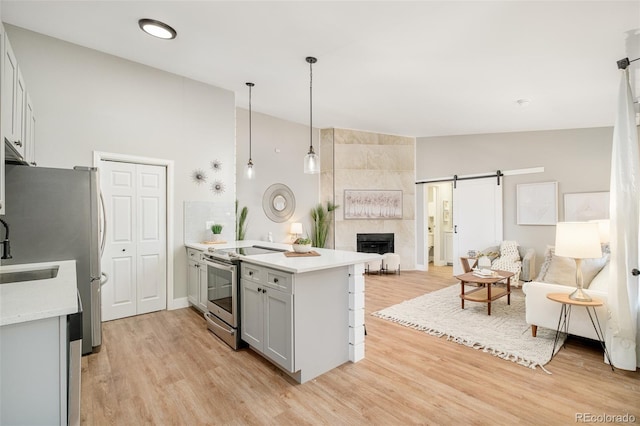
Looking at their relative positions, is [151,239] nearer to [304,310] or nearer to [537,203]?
[304,310]

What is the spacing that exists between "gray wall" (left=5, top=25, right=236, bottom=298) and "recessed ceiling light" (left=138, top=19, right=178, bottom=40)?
97 centimetres

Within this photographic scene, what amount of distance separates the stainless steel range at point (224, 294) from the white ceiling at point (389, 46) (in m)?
2.25

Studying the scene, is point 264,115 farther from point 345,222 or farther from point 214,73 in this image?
point 345,222

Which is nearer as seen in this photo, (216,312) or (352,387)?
(352,387)

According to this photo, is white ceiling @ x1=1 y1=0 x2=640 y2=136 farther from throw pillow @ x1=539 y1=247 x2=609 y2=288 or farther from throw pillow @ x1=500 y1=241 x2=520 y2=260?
throw pillow @ x1=500 y1=241 x2=520 y2=260

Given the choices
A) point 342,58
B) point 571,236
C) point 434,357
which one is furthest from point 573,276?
point 342,58

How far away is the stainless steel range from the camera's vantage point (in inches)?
109

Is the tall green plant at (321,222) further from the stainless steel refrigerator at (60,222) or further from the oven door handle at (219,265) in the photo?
the stainless steel refrigerator at (60,222)

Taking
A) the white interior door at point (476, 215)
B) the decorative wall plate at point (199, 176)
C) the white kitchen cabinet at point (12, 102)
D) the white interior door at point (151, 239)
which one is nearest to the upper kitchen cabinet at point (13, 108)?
the white kitchen cabinet at point (12, 102)

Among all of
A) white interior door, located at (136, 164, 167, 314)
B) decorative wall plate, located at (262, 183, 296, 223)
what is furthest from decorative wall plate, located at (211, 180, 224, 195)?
decorative wall plate, located at (262, 183, 296, 223)

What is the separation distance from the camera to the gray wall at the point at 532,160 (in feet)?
16.4

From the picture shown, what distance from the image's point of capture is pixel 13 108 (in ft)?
6.40

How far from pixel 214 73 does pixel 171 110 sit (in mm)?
771

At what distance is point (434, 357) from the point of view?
2.67 m
